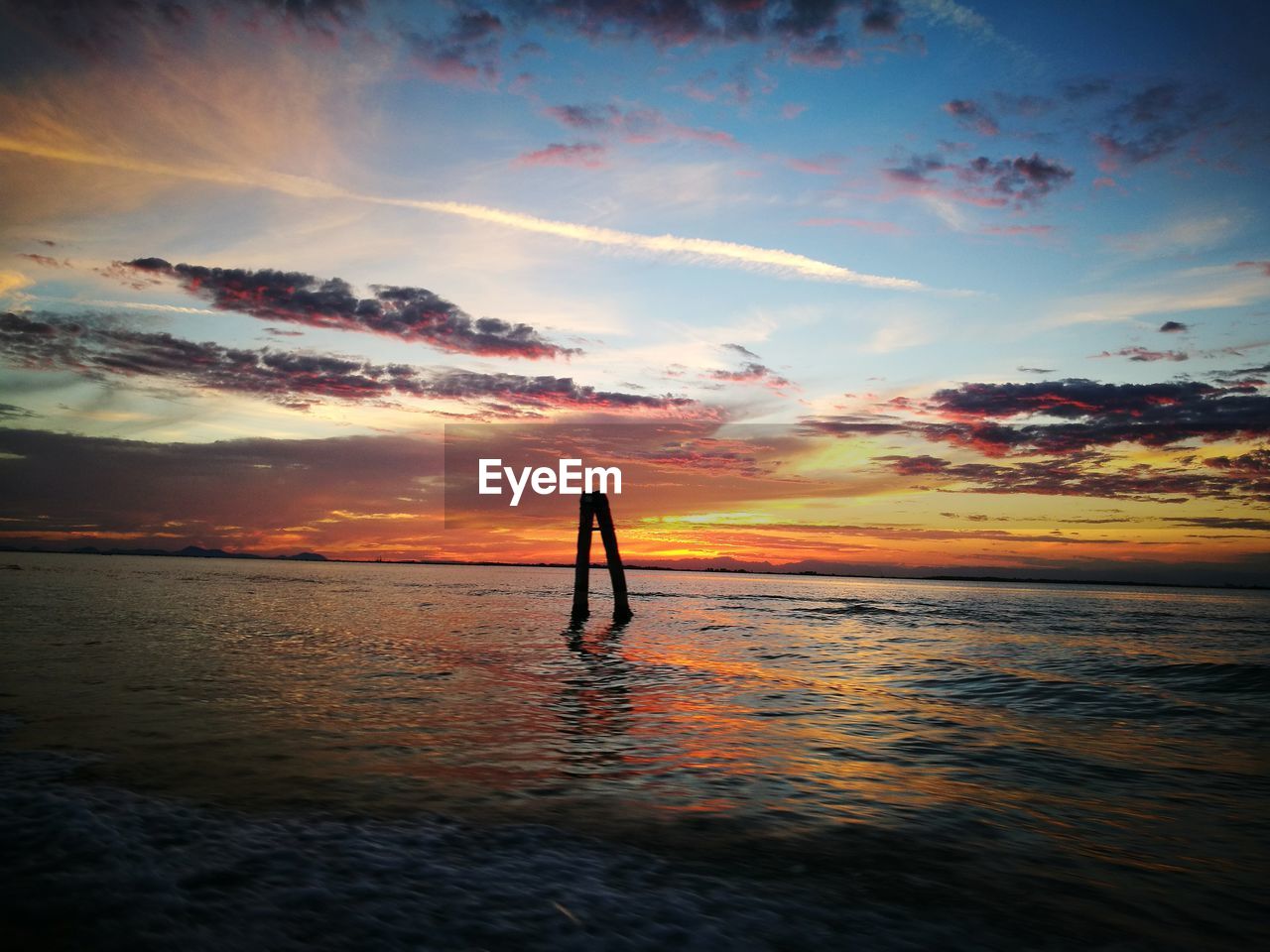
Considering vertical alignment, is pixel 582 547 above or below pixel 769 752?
above

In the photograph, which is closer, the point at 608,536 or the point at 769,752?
the point at 769,752

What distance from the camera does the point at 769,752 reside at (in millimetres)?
8672

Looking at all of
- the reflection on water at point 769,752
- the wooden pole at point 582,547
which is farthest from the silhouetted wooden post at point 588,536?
the reflection on water at point 769,752

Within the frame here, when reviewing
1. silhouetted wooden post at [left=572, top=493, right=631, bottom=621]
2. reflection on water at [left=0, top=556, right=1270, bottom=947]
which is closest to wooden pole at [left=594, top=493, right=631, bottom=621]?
silhouetted wooden post at [left=572, top=493, right=631, bottom=621]

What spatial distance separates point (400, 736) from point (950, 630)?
27802mm

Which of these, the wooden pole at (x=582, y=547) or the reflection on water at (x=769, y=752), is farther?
the wooden pole at (x=582, y=547)

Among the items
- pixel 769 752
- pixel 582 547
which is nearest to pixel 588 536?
pixel 582 547

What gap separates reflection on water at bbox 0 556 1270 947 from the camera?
16.8ft

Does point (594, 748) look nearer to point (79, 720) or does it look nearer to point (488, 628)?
point (79, 720)

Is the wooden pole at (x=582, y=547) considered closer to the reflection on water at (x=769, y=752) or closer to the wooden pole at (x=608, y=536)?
the wooden pole at (x=608, y=536)

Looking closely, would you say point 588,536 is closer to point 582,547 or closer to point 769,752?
point 582,547

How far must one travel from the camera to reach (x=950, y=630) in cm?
3061

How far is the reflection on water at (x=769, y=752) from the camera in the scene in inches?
201

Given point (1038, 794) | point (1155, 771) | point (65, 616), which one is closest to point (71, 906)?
point (1038, 794)
